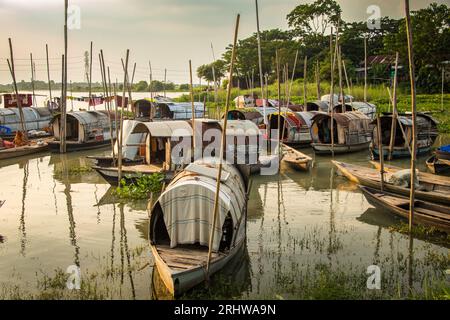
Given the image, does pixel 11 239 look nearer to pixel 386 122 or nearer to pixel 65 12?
pixel 65 12

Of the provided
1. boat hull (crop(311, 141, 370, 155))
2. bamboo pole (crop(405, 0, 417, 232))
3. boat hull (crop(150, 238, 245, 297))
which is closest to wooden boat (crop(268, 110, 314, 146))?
boat hull (crop(311, 141, 370, 155))

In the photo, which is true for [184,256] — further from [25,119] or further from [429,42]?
[429,42]

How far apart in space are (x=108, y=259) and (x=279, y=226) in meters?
4.02

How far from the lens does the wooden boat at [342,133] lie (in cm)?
2028

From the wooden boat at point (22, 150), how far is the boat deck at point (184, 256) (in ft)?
49.3

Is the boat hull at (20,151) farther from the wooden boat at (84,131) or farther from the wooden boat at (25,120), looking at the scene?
the wooden boat at (25,120)

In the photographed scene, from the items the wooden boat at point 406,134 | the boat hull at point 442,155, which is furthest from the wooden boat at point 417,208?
the wooden boat at point 406,134

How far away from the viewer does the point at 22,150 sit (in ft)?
70.2

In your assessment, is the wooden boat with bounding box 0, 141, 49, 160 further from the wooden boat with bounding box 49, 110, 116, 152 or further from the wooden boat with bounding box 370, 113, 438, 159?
the wooden boat with bounding box 370, 113, 438, 159

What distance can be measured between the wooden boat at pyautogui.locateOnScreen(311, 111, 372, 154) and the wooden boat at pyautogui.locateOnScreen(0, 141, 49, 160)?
12547 mm

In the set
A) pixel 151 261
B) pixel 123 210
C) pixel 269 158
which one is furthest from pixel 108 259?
pixel 269 158

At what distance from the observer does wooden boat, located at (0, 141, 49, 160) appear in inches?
808

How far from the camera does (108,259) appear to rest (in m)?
9.06

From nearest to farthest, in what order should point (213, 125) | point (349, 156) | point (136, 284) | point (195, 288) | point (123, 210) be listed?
point (195, 288) < point (136, 284) < point (123, 210) < point (213, 125) < point (349, 156)
